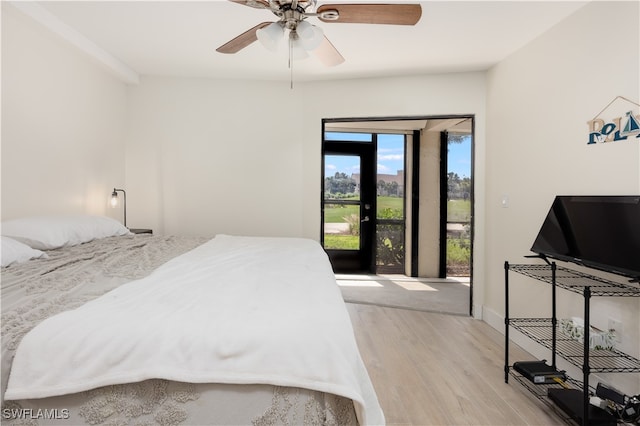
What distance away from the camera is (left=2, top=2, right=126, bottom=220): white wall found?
2414 millimetres

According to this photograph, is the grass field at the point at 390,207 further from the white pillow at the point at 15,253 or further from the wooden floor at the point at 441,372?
the white pillow at the point at 15,253

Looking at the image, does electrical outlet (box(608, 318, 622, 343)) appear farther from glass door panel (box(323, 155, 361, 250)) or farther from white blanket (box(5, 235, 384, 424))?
glass door panel (box(323, 155, 361, 250))

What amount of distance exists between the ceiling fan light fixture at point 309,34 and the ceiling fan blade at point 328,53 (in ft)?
0.62

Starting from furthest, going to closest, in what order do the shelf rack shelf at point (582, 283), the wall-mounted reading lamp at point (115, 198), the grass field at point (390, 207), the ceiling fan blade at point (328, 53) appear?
the grass field at point (390, 207) → the wall-mounted reading lamp at point (115, 198) → the ceiling fan blade at point (328, 53) → the shelf rack shelf at point (582, 283)

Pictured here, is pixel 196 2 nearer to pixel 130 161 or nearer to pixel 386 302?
pixel 130 161

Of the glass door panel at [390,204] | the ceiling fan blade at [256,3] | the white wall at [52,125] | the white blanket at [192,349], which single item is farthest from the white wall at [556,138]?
the white wall at [52,125]

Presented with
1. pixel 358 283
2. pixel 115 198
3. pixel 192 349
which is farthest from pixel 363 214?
pixel 192 349

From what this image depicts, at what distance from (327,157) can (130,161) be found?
243cm

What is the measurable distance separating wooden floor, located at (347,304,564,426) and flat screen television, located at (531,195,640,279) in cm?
91

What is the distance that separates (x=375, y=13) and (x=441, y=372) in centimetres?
232

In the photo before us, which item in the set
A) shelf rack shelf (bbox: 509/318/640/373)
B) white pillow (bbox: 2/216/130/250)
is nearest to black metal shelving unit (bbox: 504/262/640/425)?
shelf rack shelf (bbox: 509/318/640/373)

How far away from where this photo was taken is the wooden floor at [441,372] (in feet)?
6.18

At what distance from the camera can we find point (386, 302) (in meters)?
3.99

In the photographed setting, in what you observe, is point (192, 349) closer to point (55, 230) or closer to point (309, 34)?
point (309, 34)
